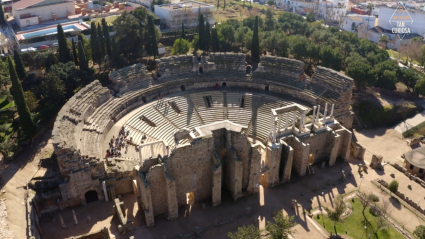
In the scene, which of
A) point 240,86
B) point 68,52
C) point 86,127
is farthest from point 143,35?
point 86,127

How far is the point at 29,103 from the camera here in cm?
4456

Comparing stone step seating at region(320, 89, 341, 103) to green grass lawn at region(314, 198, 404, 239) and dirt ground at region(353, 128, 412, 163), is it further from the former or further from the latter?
green grass lawn at region(314, 198, 404, 239)

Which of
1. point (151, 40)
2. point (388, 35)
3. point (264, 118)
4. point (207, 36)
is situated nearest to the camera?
point (264, 118)

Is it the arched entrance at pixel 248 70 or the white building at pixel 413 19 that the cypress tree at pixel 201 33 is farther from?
the white building at pixel 413 19

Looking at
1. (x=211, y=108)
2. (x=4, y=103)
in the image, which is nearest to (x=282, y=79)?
(x=211, y=108)

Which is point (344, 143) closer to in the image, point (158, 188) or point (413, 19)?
point (158, 188)

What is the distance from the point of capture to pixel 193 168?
3189 centimetres

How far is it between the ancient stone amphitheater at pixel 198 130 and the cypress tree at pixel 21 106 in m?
4.62

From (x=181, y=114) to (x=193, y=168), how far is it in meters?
15.5

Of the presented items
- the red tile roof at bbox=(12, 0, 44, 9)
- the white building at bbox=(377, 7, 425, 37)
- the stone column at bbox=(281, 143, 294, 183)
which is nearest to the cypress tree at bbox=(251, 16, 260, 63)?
the stone column at bbox=(281, 143, 294, 183)

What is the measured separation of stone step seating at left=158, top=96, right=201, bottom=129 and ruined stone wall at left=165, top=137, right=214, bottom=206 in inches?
483

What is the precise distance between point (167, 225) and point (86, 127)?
1577 cm

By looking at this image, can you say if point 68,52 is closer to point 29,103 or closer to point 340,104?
point 29,103

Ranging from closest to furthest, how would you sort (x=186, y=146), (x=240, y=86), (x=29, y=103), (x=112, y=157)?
(x=186, y=146)
(x=112, y=157)
(x=29, y=103)
(x=240, y=86)
